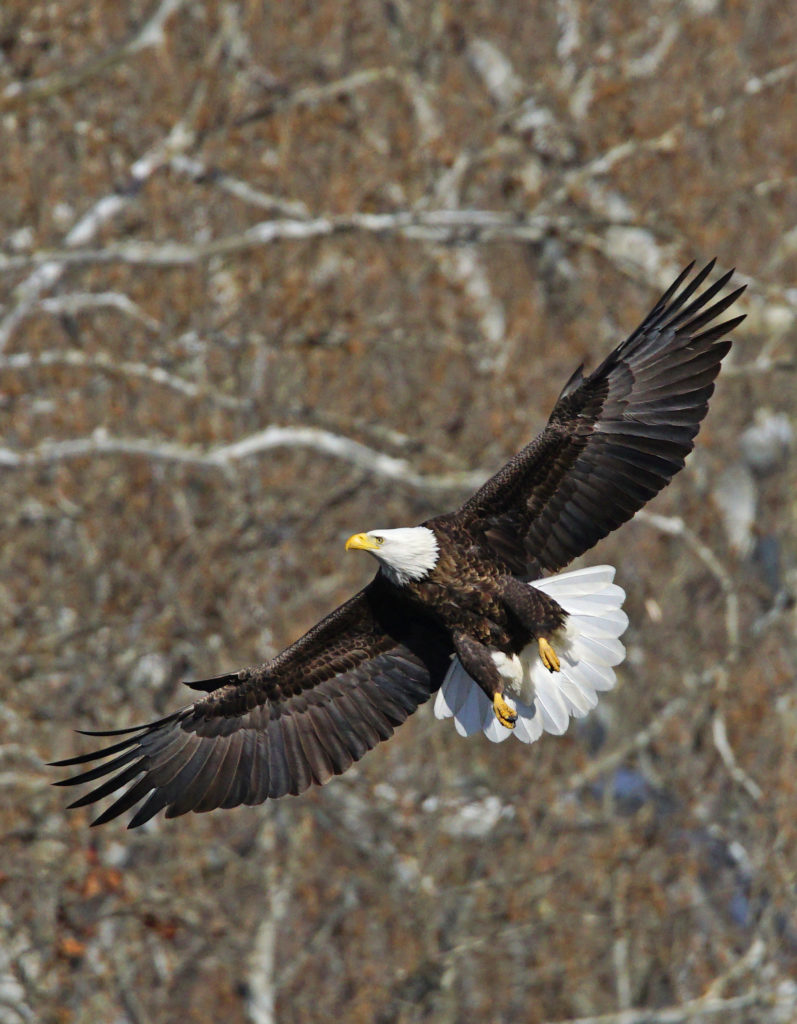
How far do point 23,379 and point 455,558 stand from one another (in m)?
5.25

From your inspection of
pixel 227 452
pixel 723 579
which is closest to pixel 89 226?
pixel 227 452

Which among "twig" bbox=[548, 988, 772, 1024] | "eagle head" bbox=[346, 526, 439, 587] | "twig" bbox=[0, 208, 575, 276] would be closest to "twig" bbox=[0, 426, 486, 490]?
"twig" bbox=[0, 208, 575, 276]

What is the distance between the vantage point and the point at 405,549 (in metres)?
6.43

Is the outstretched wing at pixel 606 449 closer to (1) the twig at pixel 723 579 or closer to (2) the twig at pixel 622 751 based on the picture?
(1) the twig at pixel 723 579

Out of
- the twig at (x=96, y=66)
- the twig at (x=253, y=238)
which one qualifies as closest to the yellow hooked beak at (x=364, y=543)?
the twig at (x=253, y=238)

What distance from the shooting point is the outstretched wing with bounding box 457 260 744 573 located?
643cm

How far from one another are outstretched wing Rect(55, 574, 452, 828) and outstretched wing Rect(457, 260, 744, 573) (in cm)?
49

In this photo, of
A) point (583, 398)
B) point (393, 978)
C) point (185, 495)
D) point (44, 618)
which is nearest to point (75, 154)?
point (185, 495)

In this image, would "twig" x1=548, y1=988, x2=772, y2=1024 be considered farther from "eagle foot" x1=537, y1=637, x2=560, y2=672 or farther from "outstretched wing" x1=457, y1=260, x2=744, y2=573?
"outstretched wing" x1=457, y1=260, x2=744, y2=573

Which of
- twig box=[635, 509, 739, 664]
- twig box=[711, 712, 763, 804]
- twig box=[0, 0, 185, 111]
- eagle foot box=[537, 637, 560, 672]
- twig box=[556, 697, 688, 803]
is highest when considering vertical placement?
twig box=[0, 0, 185, 111]

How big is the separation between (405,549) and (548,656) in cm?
60

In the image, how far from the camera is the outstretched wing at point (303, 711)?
684cm

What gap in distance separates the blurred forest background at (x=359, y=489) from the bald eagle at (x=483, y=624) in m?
1.64

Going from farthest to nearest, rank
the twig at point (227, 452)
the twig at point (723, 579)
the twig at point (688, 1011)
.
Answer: the twig at point (723, 579) < the twig at point (688, 1011) < the twig at point (227, 452)
